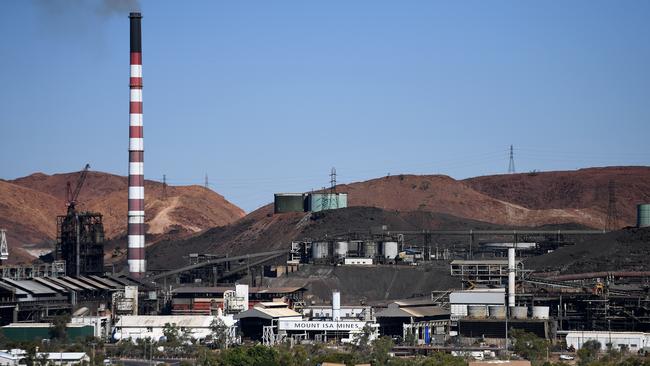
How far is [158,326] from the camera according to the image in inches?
3460

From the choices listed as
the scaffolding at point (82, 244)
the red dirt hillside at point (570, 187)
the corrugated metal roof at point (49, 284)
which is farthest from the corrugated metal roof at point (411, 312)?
the red dirt hillside at point (570, 187)

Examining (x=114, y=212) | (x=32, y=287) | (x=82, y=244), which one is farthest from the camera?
(x=114, y=212)

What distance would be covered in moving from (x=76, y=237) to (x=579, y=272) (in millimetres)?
35822

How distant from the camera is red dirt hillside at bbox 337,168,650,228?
520ft

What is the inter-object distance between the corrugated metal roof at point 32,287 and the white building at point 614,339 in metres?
34.1

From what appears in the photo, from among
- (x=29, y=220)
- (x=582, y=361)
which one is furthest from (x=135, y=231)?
(x=29, y=220)

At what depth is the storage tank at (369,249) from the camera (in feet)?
371

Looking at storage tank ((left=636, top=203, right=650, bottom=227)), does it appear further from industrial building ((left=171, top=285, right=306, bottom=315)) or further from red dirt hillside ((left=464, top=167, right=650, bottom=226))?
red dirt hillside ((left=464, top=167, right=650, bottom=226))

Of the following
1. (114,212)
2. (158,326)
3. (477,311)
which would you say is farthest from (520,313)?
(114,212)

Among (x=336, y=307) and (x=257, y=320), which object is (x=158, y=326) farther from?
(x=336, y=307)

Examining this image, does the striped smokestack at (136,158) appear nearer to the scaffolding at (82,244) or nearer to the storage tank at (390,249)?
the scaffolding at (82,244)

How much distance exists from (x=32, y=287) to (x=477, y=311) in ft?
95.5

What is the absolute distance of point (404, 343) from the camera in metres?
83.2

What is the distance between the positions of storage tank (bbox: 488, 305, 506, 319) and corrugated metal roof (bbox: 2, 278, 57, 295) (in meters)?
28.5
